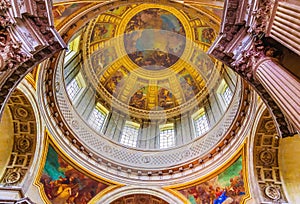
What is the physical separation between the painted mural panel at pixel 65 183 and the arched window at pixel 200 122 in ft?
22.9

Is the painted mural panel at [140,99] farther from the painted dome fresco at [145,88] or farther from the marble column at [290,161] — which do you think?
the marble column at [290,161]

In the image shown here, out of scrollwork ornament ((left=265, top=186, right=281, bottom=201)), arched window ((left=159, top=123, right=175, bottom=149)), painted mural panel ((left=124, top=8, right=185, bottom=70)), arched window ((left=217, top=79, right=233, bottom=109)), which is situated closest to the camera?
scrollwork ornament ((left=265, top=186, right=281, bottom=201))

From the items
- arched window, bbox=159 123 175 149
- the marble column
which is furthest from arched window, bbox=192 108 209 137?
the marble column

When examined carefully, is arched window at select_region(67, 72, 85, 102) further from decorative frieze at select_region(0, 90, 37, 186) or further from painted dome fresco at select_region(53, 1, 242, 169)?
decorative frieze at select_region(0, 90, 37, 186)

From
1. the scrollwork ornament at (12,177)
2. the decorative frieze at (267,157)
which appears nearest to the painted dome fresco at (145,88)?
the decorative frieze at (267,157)

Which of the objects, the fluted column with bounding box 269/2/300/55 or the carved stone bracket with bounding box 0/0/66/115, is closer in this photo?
the fluted column with bounding box 269/2/300/55

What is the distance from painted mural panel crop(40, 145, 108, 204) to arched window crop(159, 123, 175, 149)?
5.69 metres

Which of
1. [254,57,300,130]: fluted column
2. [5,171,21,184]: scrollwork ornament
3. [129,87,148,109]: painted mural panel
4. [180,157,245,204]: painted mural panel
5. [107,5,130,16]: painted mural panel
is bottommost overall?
[254,57,300,130]: fluted column

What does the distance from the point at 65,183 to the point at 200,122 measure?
31.2 feet

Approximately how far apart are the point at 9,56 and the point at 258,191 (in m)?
10.1

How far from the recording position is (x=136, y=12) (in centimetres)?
2175

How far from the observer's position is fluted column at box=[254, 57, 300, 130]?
5184 mm

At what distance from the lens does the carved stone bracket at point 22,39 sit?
631 cm

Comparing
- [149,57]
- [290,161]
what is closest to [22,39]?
[290,161]
